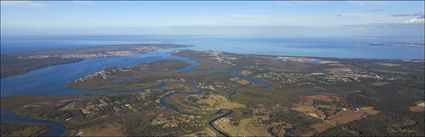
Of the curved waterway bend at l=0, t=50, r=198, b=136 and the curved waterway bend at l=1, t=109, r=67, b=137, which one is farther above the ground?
the curved waterway bend at l=0, t=50, r=198, b=136

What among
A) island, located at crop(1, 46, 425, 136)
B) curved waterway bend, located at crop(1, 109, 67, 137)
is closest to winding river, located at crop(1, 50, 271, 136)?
curved waterway bend, located at crop(1, 109, 67, 137)

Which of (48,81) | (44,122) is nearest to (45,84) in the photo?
(48,81)

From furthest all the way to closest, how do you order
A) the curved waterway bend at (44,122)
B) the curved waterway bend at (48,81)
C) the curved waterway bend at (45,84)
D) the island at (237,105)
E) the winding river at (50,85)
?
the curved waterway bend at (48,81), the winding river at (50,85), the curved waterway bend at (45,84), the island at (237,105), the curved waterway bend at (44,122)

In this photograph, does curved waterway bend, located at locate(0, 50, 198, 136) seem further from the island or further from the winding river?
the island

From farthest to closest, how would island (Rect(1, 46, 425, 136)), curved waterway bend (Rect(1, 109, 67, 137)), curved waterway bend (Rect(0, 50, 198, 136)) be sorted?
curved waterway bend (Rect(0, 50, 198, 136))
island (Rect(1, 46, 425, 136))
curved waterway bend (Rect(1, 109, 67, 137))

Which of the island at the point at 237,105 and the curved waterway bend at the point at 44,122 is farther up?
the island at the point at 237,105

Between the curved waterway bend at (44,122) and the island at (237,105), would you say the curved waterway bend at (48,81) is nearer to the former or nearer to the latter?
the island at (237,105)

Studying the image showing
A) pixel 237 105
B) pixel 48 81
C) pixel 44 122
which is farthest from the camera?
pixel 48 81

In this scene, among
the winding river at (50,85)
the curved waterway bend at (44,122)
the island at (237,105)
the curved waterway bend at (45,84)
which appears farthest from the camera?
the winding river at (50,85)

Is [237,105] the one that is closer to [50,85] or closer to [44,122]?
[44,122]

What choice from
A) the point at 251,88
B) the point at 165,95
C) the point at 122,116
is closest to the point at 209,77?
the point at 251,88

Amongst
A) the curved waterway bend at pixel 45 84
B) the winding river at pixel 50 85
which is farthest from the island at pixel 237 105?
the curved waterway bend at pixel 45 84
